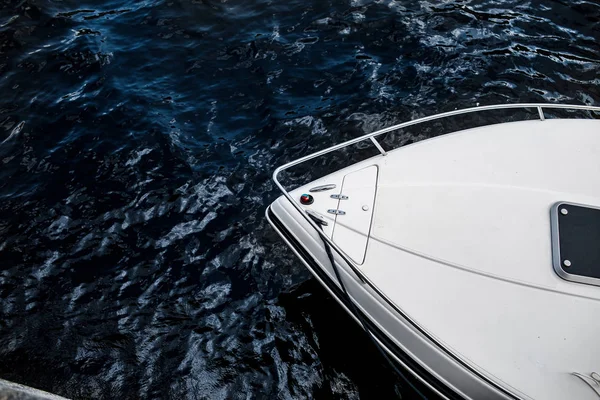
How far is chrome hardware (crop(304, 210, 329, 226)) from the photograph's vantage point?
5.32 m

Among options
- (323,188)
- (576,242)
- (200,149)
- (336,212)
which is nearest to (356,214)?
(336,212)

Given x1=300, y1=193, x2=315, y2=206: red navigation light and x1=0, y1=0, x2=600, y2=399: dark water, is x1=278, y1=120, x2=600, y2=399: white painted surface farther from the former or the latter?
x1=0, y1=0, x2=600, y2=399: dark water

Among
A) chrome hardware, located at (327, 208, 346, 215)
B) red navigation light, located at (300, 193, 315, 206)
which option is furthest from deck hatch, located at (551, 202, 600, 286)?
red navigation light, located at (300, 193, 315, 206)

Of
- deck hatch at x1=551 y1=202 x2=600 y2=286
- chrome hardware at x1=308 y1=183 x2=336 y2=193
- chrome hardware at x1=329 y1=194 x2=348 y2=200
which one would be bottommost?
deck hatch at x1=551 y1=202 x2=600 y2=286

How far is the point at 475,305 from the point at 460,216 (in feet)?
3.21

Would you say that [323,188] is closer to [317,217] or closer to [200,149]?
[317,217]

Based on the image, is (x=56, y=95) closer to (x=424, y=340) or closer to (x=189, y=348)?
(x=189, y=348)

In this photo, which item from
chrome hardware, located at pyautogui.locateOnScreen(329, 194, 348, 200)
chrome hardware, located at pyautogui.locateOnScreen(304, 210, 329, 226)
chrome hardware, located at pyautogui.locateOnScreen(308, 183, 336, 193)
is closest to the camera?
chrome hardware, located at pyautogui.locateOnScreen(304, 210, 329, 226)

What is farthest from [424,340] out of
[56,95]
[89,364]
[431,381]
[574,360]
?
[56,95]

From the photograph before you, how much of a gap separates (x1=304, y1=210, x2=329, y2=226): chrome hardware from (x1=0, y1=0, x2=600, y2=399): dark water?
1291 mm

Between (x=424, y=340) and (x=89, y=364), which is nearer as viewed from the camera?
(x=424, y=340)

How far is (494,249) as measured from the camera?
4.93m

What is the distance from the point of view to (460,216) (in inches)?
204

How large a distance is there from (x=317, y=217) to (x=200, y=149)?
10.4 feet
